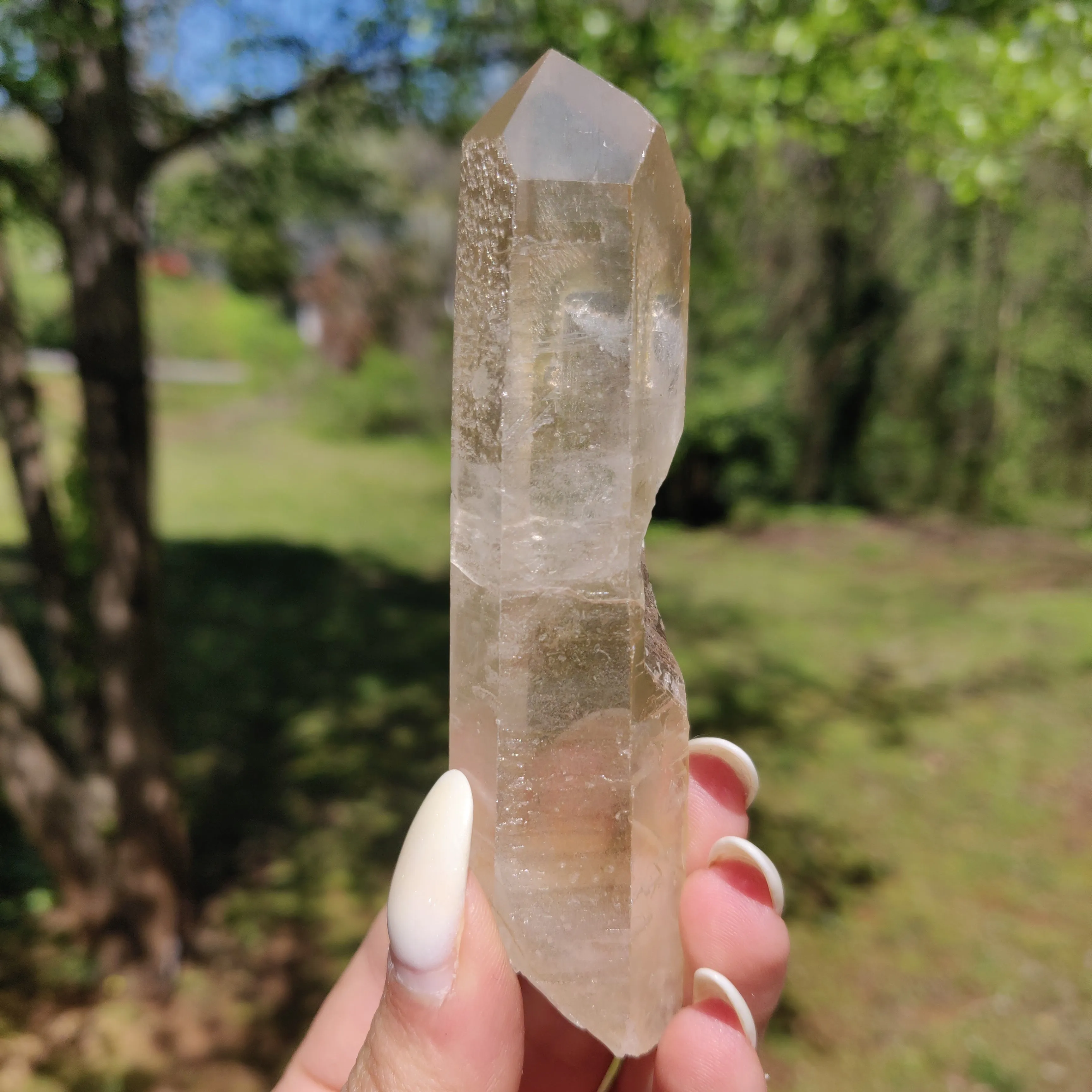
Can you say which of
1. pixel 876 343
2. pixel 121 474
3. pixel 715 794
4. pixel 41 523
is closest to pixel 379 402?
pixel 876 343

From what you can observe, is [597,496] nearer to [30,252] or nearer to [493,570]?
[493,570]

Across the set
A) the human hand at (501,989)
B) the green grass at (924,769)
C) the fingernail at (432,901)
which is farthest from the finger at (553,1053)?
the green grass at (924,769)

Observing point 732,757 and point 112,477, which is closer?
point 732,757

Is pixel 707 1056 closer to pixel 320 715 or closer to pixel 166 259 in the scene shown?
pixel 320 715

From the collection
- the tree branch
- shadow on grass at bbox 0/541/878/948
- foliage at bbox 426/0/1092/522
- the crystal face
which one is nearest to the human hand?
the crystal face

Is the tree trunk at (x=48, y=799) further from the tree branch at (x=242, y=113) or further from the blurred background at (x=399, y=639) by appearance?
the tree branch at (x=242, y=113)

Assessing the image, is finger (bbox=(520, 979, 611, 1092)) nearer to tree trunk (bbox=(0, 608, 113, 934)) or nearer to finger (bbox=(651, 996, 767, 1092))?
finger (bbox=(651, 996, 767, 1092))
